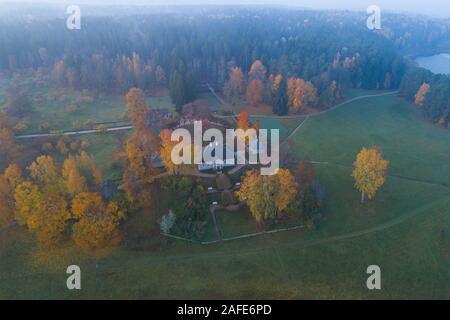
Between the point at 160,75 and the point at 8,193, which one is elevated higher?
the point at 160,75

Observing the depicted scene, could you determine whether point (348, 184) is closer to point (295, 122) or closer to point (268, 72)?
point (295, 122)

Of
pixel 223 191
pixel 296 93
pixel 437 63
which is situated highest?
pixel 437 63

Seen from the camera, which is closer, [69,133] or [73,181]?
[73,181]

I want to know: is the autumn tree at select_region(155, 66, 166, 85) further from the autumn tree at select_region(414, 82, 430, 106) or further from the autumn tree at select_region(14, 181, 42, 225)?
the autumn tree at select_region(414, 82, 430, 106)

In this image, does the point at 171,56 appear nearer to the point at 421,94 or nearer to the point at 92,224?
the point at 421,94

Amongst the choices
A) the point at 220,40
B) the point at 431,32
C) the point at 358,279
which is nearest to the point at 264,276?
the point at 358,279

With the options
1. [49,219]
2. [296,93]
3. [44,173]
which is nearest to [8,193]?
[44,173]
